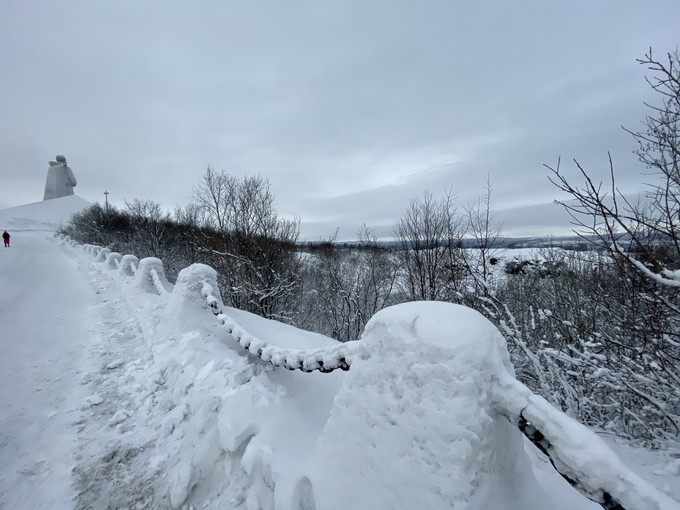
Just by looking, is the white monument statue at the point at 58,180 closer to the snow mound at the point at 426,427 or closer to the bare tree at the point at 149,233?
the bare tree at the point at 149,233

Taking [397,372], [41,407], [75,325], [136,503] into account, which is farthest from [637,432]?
[75,325]

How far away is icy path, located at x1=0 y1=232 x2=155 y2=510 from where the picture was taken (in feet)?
7.93

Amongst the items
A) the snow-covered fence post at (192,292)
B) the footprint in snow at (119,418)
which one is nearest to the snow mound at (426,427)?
the footprint in snow at (119,418)

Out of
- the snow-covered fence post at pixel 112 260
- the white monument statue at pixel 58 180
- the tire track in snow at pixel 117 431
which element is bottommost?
the tire track in snow at pixel 117 431

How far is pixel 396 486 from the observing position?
59.2 inches

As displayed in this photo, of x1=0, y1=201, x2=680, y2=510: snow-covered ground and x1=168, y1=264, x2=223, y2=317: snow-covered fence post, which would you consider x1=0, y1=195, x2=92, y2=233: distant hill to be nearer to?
x1=168, y1=264, x2=223, y2=317: snow-covered fence post

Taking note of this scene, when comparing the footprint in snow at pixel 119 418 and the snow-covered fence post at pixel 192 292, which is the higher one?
the snow-covered fence post at pixel 192 292

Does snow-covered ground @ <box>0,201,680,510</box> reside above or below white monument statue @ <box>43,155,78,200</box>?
below

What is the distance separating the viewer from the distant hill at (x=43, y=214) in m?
54.6

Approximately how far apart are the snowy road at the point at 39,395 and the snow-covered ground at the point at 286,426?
0.8 inches

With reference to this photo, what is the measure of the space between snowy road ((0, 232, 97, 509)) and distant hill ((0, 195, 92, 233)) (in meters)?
66.2

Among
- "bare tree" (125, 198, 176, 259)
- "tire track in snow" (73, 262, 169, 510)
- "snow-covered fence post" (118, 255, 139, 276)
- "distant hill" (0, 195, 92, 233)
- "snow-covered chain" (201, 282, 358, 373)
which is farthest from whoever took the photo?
"distant hill" (0, 195, 92, 233)

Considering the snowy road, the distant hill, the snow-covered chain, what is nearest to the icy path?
the snowy road

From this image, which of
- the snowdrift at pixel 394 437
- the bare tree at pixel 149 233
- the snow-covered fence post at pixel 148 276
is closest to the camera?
the snowdrift at pixel 394 437
